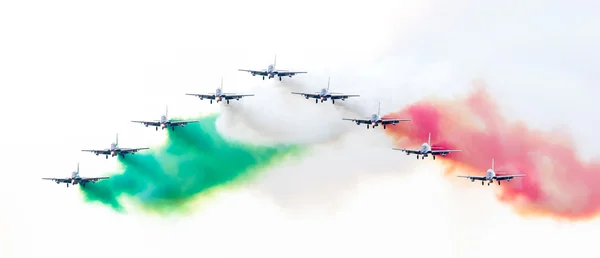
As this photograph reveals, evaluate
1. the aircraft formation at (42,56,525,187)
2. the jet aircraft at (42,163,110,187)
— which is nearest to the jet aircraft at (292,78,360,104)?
the aircraft formation at (42,56,525,187)

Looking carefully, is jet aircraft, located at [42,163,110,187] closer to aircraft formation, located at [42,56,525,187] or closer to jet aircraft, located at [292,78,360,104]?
aircraft formation, located at [42,56,525,187]

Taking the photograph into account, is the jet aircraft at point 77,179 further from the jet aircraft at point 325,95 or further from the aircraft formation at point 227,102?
the jet aircraft at point 325,95

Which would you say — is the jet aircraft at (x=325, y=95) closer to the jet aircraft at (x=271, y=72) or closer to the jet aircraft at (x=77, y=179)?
the jet aircraft at (x=271, y=72)

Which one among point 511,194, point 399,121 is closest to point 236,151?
point 399,121

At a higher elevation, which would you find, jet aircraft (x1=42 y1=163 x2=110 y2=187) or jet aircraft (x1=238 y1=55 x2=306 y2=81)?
jet aircraft (x1=238 y1=55 x2=306 y2=81)

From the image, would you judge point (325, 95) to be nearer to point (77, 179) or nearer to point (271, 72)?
point (271, 72)

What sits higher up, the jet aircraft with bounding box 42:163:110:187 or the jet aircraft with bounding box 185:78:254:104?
the jet aircraft with bounding box 185:78:254:104

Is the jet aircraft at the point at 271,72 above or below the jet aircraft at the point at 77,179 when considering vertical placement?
above

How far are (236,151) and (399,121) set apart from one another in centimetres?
1617

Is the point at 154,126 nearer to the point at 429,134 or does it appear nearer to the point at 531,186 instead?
the point at 429,134

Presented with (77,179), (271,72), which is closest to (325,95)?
(271,72)

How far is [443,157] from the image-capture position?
12269 centimetres

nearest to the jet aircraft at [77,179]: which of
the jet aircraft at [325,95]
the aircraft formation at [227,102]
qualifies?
the aircraft formation at [227,102]

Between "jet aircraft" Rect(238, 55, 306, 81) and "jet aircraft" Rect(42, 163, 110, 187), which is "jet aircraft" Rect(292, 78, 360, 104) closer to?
"jet aircraft" Rect(238, 55, 306, 81)
